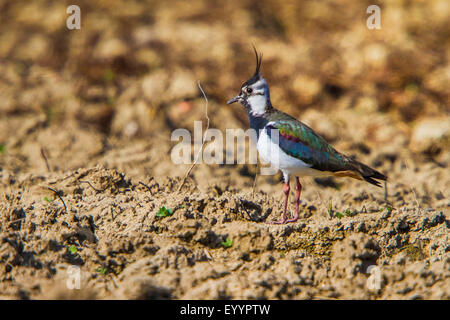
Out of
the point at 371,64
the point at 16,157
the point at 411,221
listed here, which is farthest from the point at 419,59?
the point at 16,157

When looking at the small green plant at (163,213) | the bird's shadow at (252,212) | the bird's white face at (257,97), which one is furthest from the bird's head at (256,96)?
the small green plant at (163,213)

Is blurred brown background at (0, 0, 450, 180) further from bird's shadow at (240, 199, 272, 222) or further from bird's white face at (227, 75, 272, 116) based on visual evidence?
bird's shadow at (240, 199, 272, 222)

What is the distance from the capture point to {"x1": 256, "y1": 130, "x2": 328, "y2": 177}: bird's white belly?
5.68 meters

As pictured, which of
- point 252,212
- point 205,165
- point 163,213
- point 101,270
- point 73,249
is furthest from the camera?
point 205,165

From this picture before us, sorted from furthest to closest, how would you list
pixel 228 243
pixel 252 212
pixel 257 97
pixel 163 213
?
pixel 257 97 < pixel 252 212 < pixel 163 213 < pixel 228 243

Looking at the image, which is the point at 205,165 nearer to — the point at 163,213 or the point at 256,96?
the point at 256,96

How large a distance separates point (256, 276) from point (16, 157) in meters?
5.07

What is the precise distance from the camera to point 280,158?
5699mm

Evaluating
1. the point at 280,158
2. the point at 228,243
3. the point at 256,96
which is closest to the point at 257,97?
the point at 256,96

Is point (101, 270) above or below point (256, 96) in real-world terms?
below

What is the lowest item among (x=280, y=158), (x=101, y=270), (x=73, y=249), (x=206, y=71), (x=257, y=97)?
(x=101, y=270)

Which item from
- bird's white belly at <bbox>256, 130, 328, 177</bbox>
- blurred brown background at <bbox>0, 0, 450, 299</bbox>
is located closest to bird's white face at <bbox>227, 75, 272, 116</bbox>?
bird's white belly at <bbox>256, 130, 328, 177</bbox>

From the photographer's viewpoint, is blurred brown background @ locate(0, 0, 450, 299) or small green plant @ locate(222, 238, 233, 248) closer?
blurred brown background @ locate(0, 0, 450, 299)
